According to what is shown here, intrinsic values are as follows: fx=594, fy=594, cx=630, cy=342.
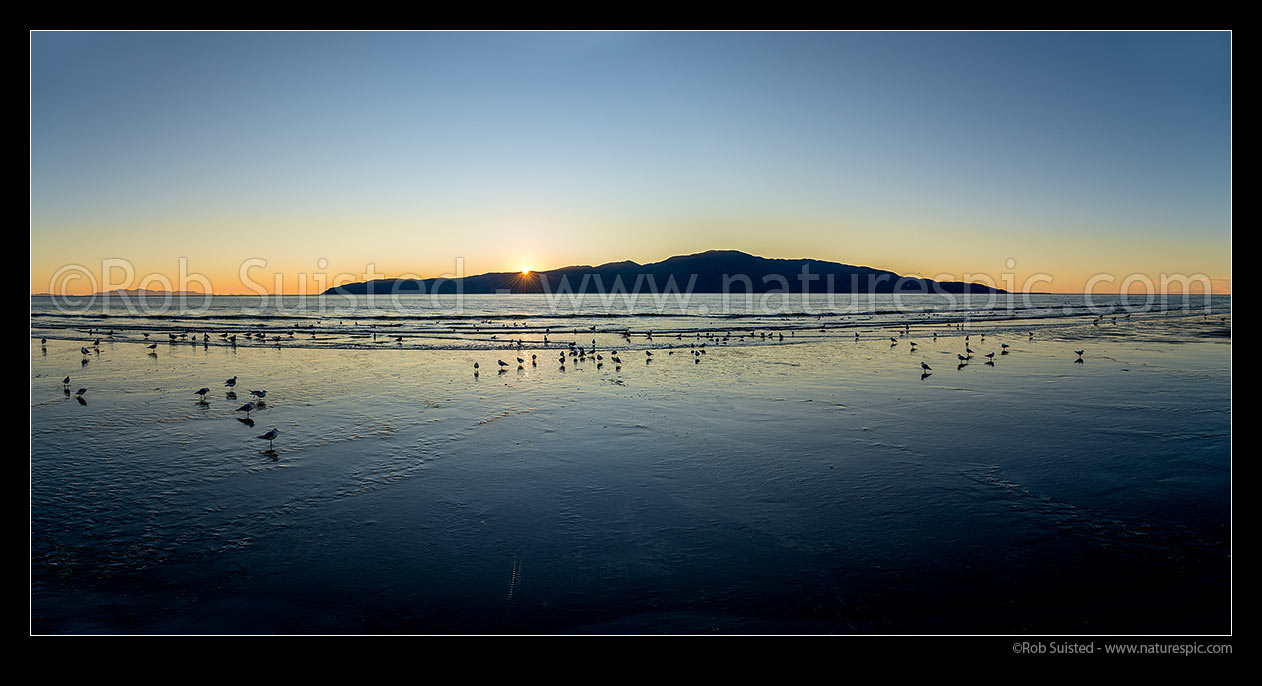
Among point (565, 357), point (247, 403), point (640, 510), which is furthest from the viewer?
point (565, 357)

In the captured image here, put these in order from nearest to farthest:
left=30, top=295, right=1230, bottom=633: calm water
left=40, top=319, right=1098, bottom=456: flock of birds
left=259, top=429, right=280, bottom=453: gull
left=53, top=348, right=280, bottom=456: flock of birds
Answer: left=30, top=295, right=1230, bottom=633: calm water
left=259, top=429, right=280, bottom=453: gull
left=53, top=348, right=280, bottom=456: flock of birds
left=40, top=319, right=1098, bottom=456: flock of birds

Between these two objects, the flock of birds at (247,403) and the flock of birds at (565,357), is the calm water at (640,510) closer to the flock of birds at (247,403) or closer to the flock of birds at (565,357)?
the flock of birds at (247,403)

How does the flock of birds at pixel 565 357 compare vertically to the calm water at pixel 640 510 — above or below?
above

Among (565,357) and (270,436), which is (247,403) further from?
(565,357)

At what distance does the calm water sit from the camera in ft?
19.6

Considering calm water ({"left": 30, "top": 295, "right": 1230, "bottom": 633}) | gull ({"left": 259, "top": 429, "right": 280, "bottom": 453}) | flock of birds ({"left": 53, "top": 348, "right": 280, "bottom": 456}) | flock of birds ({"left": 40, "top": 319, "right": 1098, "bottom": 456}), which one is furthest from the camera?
flock of birds ({"left": 40, "top": 319, "right": 1098, "bottom": 456})

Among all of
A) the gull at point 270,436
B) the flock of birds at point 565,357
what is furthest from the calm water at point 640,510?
the flock of birds at point 565,357

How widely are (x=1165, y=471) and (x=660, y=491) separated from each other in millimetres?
8406

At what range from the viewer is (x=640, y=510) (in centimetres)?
855

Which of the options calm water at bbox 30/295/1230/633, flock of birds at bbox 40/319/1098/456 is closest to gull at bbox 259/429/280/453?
flock of birds at bbox 40/319/1098/456

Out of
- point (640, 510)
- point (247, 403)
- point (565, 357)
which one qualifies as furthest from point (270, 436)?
point (565, 357)

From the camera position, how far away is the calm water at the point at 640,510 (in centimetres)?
598

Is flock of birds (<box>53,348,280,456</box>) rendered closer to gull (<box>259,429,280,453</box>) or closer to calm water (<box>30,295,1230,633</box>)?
gull (<box>259,429,280,453</box>)

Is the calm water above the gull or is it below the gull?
below
